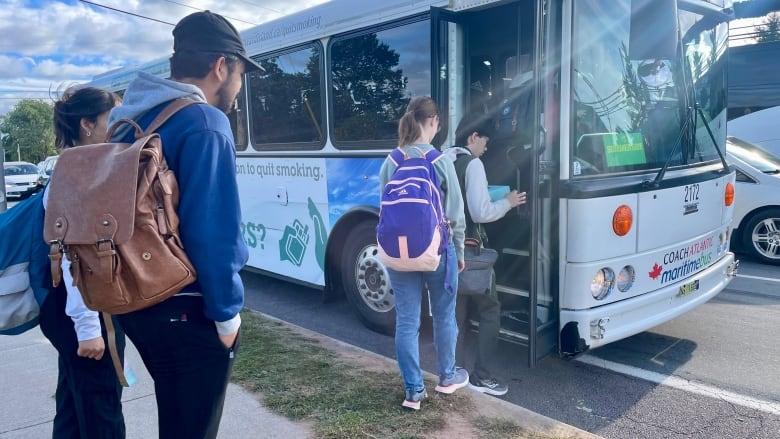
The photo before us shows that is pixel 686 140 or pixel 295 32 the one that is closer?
pixel 686 140

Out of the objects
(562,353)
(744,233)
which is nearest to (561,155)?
(562,353)

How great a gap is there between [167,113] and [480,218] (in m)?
2.28

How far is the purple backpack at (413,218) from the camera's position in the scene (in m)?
3.39

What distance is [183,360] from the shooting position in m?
2.02

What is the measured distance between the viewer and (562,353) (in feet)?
13.2

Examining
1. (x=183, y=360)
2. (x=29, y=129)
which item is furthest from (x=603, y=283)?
(x=29, y=129)

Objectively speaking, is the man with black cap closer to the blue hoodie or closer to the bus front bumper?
the blue hoodie

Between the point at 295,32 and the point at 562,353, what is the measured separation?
149 inches

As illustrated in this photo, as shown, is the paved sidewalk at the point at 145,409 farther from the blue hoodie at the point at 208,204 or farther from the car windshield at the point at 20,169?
the car windshield at the point at 20,169

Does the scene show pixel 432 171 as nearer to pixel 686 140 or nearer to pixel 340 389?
pixel 340 389

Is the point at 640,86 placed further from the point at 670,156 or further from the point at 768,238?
the point at 768,238

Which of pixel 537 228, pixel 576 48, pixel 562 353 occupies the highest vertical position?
pixel 576 48

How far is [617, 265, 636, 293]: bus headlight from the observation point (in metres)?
4.14

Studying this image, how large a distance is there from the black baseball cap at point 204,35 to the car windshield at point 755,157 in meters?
8.33
